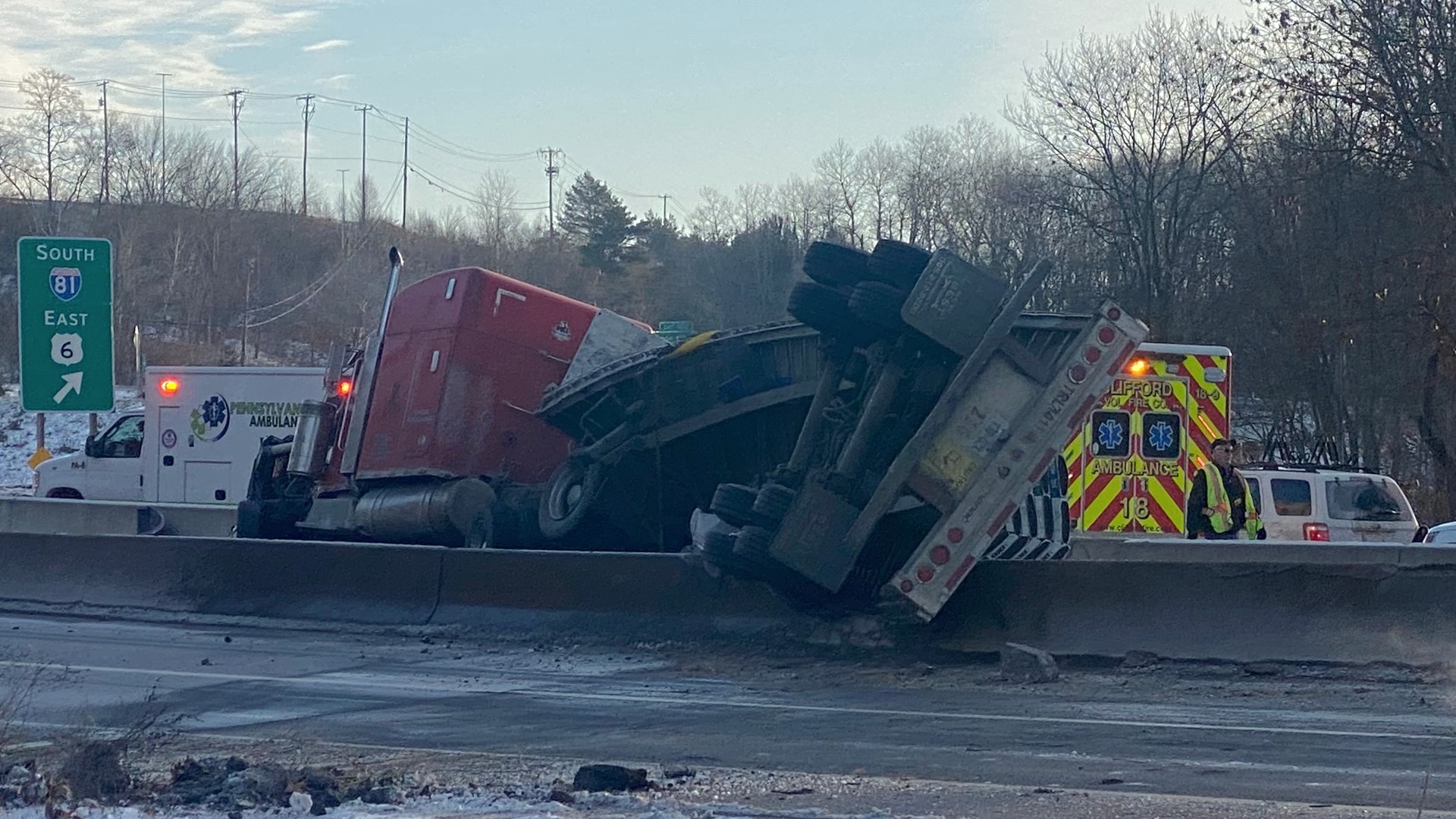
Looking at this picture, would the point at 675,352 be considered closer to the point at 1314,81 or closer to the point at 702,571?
the point at 702,571

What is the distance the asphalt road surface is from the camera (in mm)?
6527

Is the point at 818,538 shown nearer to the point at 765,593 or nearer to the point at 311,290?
the point at 765,593

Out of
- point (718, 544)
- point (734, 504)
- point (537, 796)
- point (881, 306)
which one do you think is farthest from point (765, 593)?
point (537, 796)

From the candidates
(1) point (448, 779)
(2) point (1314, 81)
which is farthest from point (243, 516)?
(2) point (1314, 81)

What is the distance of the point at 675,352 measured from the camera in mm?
11438

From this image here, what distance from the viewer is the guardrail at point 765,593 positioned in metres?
9.08

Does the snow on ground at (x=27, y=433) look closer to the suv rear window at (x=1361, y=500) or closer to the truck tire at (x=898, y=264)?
the suv rear window at (x=1361, y=500)

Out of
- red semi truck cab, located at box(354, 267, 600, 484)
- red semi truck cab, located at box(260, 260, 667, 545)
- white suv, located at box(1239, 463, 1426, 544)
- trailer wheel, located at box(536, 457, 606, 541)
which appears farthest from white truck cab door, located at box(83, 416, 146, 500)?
white suv, located at box(1239, 463, 1426, 544)

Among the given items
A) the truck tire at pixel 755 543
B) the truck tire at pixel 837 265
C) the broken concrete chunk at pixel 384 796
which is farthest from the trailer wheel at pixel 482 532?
the broken concrete chunk at pixel 384 796

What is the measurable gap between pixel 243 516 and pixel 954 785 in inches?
414

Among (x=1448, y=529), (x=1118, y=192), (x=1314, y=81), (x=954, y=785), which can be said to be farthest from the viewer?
(x=1118, y=192)

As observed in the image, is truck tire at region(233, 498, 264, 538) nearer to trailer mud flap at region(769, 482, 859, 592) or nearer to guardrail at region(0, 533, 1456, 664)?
guardrail at region(0, 533, 1456, 664)

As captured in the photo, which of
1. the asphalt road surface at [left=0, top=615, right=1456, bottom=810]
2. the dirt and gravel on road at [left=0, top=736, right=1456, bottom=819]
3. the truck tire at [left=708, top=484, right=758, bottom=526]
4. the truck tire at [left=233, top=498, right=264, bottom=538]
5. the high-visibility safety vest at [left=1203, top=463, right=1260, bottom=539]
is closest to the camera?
the dirt and gravel on road at [left=0, top=736, right=1456, bottom=819]

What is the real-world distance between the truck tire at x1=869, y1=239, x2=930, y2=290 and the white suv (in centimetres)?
1110
